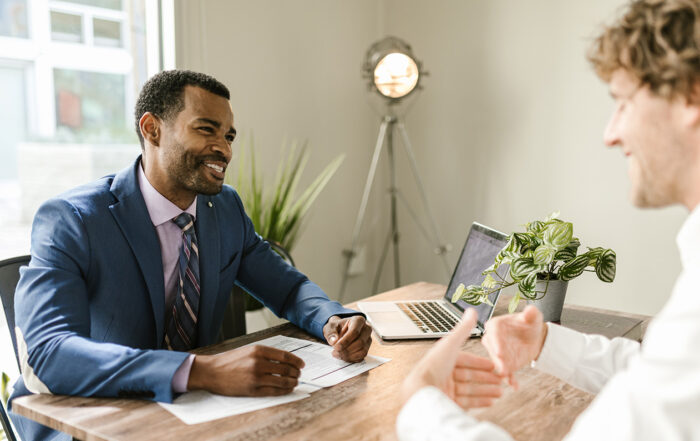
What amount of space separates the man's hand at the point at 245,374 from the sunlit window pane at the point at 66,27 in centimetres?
169

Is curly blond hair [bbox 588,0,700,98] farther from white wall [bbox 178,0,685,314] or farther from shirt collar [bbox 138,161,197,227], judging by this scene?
white wall [bbox 178,0,685,314]

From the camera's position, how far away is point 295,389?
1.15m

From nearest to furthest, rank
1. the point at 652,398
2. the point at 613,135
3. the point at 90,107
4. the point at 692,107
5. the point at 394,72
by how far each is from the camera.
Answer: the point at 652,398 < the point at 692,107 < the point at 613,135 < the point at 90,107 < the point at 394,72

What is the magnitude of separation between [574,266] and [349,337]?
607mm

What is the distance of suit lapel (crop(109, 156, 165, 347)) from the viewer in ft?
4.68

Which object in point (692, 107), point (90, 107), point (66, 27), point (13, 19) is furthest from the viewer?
point (90, 107)

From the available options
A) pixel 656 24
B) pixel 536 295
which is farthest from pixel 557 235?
pixel 656 24

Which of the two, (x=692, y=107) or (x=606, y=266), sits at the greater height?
(x=692, y=107)

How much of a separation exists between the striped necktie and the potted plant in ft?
2.16

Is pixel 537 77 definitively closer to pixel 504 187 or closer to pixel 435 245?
pixel 504 187

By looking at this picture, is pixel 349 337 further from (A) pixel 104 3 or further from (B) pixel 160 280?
(A) pixel 104 3

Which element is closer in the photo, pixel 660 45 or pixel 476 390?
pixel 660 45

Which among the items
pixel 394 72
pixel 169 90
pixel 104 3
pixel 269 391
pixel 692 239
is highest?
pixel 104 3

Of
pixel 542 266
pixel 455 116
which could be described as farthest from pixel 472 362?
pixel 455 116
